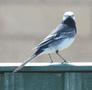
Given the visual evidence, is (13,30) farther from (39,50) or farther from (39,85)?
(39,85)

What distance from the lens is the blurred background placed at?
30.4ft

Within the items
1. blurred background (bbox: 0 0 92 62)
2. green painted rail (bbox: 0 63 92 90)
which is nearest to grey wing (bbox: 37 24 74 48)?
green painted rail (bbox: 0 63 92 90)

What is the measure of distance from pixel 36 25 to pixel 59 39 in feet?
15.8

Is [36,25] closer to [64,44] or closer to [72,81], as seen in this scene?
[64,44]

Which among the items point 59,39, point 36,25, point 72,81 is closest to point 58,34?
point 59,39

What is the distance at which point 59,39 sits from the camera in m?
4.75

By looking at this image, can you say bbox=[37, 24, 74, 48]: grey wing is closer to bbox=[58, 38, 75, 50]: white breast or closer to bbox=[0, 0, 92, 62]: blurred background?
bbox=[58, 38, 75, 50]: white breast

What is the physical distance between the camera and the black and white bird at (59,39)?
14.9 ft

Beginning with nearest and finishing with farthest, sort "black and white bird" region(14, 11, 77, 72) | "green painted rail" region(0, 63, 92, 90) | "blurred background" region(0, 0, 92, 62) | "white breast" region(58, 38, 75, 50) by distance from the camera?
"green painted rail" region(0, 63, 92, 90)
"black and white bird" region(14, 11, 77, 72)
"white breast" region(58, 38, 75, 50)
"blurred background" region(0, 0, 92, 62)

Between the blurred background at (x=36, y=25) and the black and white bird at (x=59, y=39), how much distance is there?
4.10 metres

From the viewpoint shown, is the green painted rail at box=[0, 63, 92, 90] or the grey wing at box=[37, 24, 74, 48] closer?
the green painted rail at box=[0, 63, 92, 90]

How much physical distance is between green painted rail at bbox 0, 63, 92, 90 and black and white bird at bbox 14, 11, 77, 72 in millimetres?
534

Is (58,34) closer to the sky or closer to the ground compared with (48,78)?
closer to the sky

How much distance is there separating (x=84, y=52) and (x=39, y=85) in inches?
220
